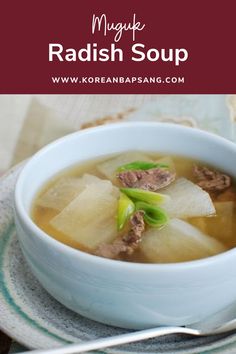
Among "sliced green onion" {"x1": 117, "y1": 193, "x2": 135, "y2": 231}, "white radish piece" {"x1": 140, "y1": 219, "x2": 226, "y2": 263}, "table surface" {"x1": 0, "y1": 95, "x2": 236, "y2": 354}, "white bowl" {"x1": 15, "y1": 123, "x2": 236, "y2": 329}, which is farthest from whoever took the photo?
"table surface" {"x1": 0, "y1": 95, "x2": 236, "y2": 354}

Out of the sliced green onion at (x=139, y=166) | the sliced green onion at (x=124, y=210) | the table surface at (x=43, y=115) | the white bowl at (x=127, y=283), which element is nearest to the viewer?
the white bowl at (x=127, y=283)

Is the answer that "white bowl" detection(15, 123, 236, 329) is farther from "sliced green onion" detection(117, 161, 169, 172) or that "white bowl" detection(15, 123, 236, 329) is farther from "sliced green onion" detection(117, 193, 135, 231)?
"sliced green onion" detection(117, 161, 169, 172)

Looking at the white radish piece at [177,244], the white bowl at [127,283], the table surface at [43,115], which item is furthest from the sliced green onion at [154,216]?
the table surface at [43,115]

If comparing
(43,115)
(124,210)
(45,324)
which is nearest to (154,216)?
(124,210)

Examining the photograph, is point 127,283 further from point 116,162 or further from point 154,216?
point 116,162

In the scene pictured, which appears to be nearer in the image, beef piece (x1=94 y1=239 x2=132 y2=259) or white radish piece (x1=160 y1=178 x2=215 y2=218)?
beef piece (x1=94 y1=239 x2=132 y2=259)

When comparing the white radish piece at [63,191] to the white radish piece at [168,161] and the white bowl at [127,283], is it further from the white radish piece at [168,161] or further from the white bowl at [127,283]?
the white radish piece at [168,161]

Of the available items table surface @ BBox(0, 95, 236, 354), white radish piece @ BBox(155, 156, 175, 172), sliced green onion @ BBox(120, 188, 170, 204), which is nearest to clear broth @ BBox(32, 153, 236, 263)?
white radish piece @ BBox(155, 156, 175, 172)
